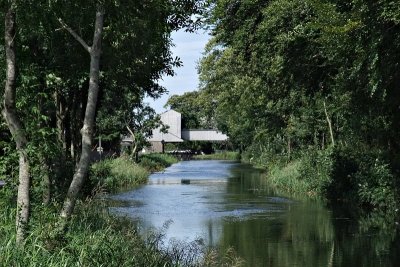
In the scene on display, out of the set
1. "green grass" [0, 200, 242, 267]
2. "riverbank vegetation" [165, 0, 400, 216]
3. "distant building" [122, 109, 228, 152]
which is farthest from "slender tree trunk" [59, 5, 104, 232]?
"distant building" [122, 109, 228, 152]

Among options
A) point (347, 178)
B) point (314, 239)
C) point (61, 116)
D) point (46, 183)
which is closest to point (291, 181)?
point (347, 178)

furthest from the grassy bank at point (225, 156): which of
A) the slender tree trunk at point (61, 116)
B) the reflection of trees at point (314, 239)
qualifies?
the slender tree trunk at point (61, 116)

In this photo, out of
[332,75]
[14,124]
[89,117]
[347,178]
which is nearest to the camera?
[14,124]

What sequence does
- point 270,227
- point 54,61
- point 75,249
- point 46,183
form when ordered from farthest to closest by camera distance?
point 270,227 → point 46,183 → point 54,61 → point 75,249

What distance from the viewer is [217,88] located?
143 feet

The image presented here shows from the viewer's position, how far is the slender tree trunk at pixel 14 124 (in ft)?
24.7

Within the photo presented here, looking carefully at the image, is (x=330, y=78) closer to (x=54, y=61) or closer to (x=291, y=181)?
(x=54, y=61)

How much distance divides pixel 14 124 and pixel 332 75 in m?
10.5

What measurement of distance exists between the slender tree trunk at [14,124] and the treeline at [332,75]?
5028mm

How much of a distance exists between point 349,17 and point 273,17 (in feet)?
15.8

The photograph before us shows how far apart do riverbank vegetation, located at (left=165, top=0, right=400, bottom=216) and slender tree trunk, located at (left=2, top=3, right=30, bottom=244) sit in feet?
16.4

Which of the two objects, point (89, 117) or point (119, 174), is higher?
point (89, 117)

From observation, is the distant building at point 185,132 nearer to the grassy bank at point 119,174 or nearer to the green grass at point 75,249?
the grassy bank at point 119,174

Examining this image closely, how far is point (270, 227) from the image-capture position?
18.5 m
